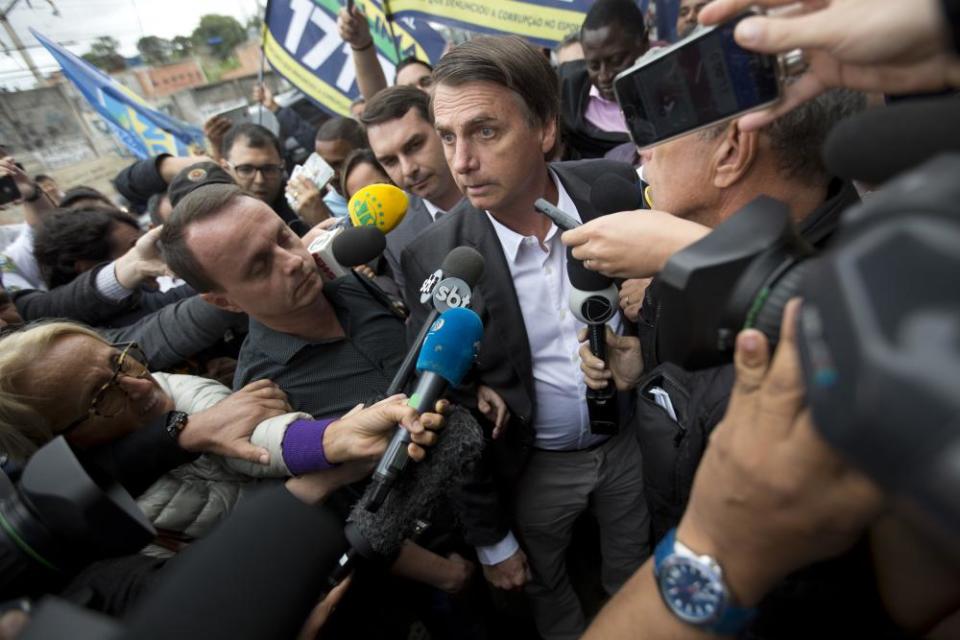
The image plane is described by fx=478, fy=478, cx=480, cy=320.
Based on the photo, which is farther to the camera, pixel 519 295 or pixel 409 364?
pixel 519 295

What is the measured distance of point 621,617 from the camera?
2.64ft

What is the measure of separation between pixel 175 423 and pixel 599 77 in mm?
3412

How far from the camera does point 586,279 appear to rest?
1354 millimetres

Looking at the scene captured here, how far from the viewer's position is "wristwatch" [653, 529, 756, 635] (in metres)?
0.68

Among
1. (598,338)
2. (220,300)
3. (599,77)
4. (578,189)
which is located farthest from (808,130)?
(599,77)

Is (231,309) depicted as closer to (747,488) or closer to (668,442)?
(668,442)

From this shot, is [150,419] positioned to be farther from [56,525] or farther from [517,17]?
[517,17]

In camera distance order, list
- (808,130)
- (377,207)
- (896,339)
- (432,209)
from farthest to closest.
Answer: (432,209), (377,207), (808,130), (896,339)

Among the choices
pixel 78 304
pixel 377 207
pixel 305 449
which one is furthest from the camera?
pixel 78 304

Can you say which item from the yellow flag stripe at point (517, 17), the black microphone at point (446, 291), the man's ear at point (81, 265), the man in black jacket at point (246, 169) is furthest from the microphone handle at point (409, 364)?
the yellow flag stripe at point (517, 17)

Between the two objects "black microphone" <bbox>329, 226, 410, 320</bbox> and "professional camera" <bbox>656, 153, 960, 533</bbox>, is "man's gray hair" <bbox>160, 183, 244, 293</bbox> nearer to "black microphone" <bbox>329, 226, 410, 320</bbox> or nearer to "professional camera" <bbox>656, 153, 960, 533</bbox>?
"black microphone" <bbox>329, 226, 410, 320</bbox>

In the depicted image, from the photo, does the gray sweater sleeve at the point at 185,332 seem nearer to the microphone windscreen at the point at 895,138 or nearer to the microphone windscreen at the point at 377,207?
the microphone windscreen at the point at 377,207

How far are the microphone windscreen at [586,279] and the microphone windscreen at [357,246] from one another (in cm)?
73

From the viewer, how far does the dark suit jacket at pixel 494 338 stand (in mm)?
1742
